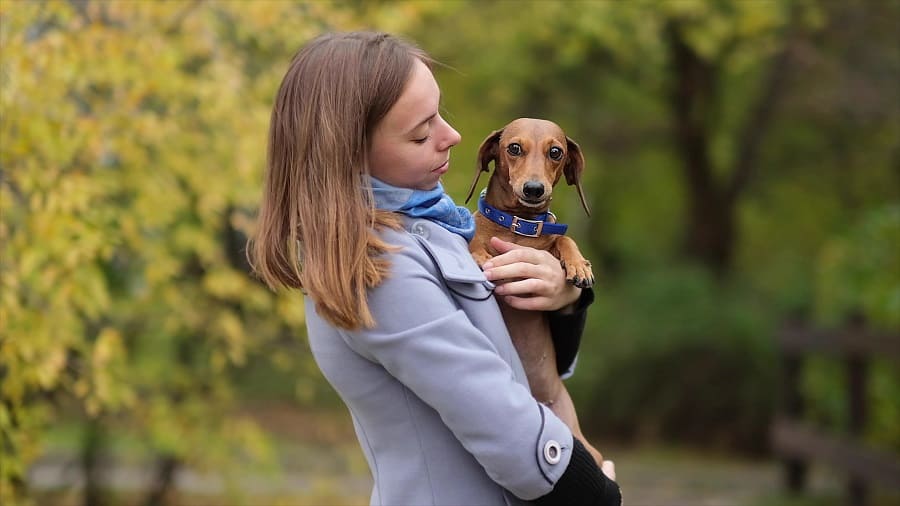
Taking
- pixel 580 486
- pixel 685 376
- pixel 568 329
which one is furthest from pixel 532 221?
pixel 685 376

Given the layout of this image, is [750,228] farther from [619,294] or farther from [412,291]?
[412,291]

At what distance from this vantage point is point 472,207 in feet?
17.7

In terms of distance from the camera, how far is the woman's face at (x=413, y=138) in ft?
7.12

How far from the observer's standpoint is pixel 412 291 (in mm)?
2043

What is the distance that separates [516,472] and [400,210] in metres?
0.52

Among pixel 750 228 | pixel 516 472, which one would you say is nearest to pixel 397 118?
pixel 516 472

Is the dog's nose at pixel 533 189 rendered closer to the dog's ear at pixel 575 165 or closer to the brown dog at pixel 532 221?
the brown dog at pixel 532 221

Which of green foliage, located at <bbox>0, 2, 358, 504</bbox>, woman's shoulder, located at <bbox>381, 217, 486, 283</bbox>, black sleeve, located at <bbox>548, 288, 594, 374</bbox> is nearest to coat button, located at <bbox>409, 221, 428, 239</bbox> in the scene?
woman's shoulder, located at <bbox>381, 217, 486, 283</bbox>

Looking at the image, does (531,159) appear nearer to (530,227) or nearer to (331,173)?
(530,227)

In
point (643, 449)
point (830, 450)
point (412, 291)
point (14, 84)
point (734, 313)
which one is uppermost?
point (412, 291)

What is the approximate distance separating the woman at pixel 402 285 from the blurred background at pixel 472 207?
2037mm

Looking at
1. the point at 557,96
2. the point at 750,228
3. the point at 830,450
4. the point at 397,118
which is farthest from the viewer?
the point at 750,228

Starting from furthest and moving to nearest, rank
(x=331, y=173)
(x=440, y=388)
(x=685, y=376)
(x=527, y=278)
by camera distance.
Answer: (x=685, y=376) → (x=527, y=278) → (x=331, y=173) → (x=440, y=388)

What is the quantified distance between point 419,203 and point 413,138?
0.39 feet
